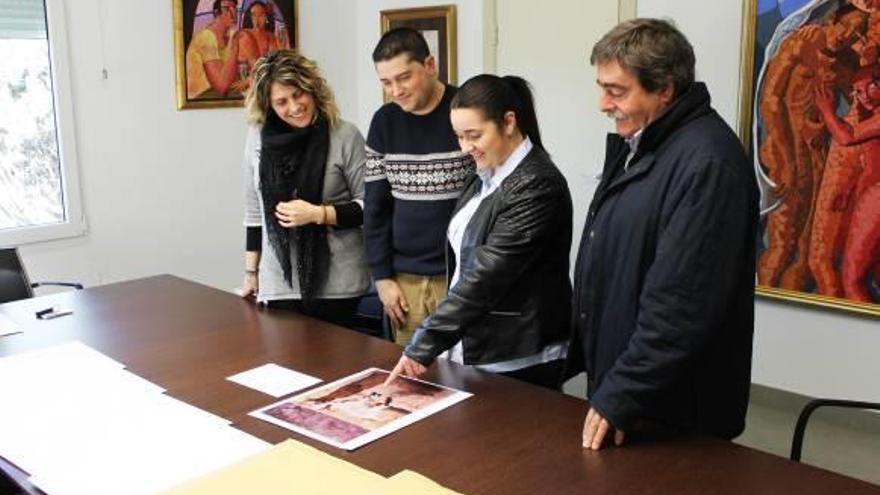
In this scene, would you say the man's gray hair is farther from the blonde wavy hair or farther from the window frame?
the window frame

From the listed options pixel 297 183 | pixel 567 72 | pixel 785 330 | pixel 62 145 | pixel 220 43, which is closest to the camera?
pixel 297 183

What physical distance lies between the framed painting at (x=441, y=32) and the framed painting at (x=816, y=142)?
160cm

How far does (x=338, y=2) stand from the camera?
4.64m

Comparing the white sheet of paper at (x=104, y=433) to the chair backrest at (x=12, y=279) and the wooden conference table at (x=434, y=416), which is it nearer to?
the wooden conference table at (x=434, y=416)

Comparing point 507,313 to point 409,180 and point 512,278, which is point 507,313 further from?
point 409,180

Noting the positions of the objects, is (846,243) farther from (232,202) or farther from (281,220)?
(232,202)

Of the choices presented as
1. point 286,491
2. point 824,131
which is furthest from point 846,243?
point 286,491

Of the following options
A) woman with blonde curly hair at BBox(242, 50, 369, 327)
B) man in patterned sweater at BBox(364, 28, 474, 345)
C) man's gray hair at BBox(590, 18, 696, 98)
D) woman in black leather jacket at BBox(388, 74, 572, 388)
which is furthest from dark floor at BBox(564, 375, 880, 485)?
man's gray hair at BBox(590, 18, 696, 98)

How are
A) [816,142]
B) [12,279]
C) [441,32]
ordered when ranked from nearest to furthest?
[12,279] → [816,142] → [441,32]

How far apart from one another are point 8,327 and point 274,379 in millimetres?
892

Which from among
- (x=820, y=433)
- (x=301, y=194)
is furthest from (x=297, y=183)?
(x=820, y=433)

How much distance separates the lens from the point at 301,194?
7.32 feet

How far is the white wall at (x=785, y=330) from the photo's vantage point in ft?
10.2

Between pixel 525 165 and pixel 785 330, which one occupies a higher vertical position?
pixel 525 165
